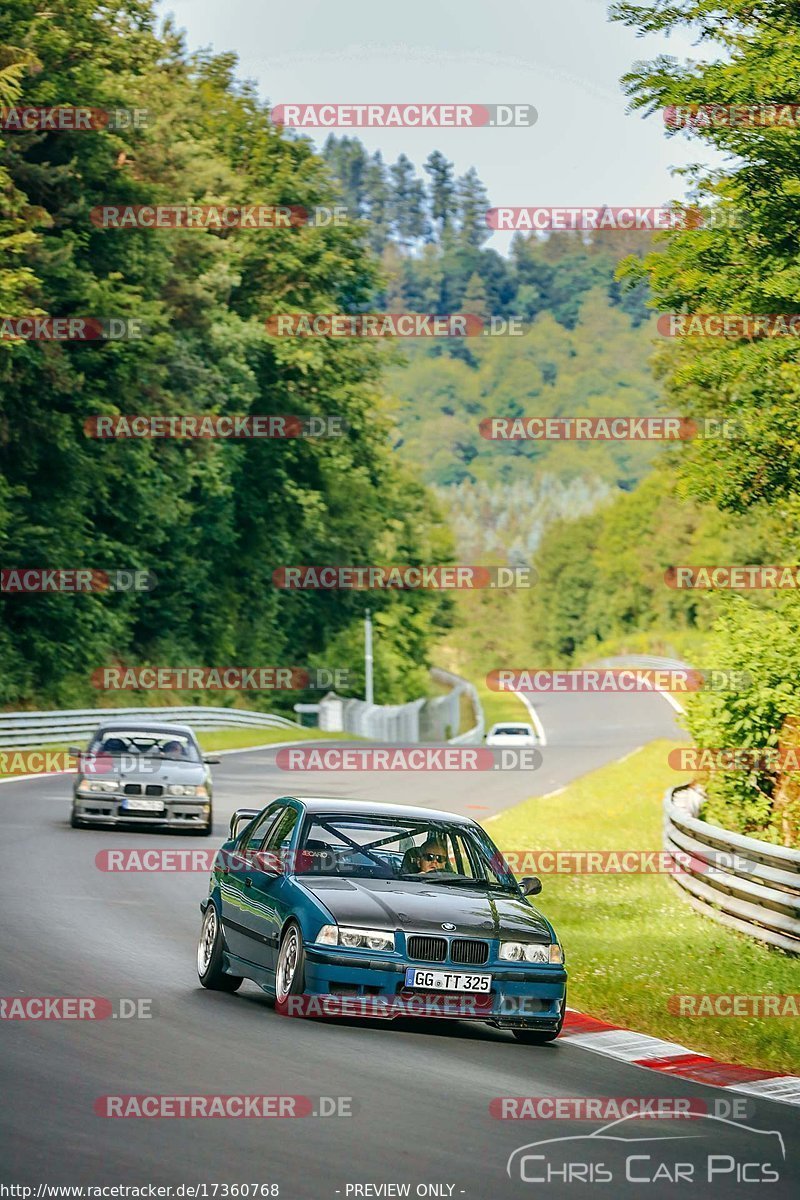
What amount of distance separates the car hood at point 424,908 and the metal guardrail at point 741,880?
3.71m

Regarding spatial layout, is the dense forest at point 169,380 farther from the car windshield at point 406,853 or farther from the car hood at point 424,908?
the car hood at point 424,908

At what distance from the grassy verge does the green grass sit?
14673mm

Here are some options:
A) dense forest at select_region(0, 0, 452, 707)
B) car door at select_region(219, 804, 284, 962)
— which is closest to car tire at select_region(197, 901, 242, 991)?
car door at select_region(219, 804, 284, 962)

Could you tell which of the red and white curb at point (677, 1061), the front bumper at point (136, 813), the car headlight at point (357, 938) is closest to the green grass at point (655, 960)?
the red and white curb at point (677, 1061)

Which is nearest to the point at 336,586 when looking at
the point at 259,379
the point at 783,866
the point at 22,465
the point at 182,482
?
the point at 259,379

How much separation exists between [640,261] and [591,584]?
510 feet

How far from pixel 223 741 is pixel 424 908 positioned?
43702 mm

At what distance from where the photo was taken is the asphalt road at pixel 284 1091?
7.23m

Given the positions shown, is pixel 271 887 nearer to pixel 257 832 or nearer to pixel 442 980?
pixel 257 832

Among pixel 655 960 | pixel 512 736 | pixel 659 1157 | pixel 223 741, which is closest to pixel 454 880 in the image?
pixel 655 960

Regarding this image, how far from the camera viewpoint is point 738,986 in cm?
1359

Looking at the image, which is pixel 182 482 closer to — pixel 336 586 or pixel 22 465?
pixel 22 465

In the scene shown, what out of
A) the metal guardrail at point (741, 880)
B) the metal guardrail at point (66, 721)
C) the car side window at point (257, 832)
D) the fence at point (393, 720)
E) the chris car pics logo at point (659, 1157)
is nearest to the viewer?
the chris car pics logo at point (659, 1157)

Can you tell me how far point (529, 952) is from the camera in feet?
36.4
